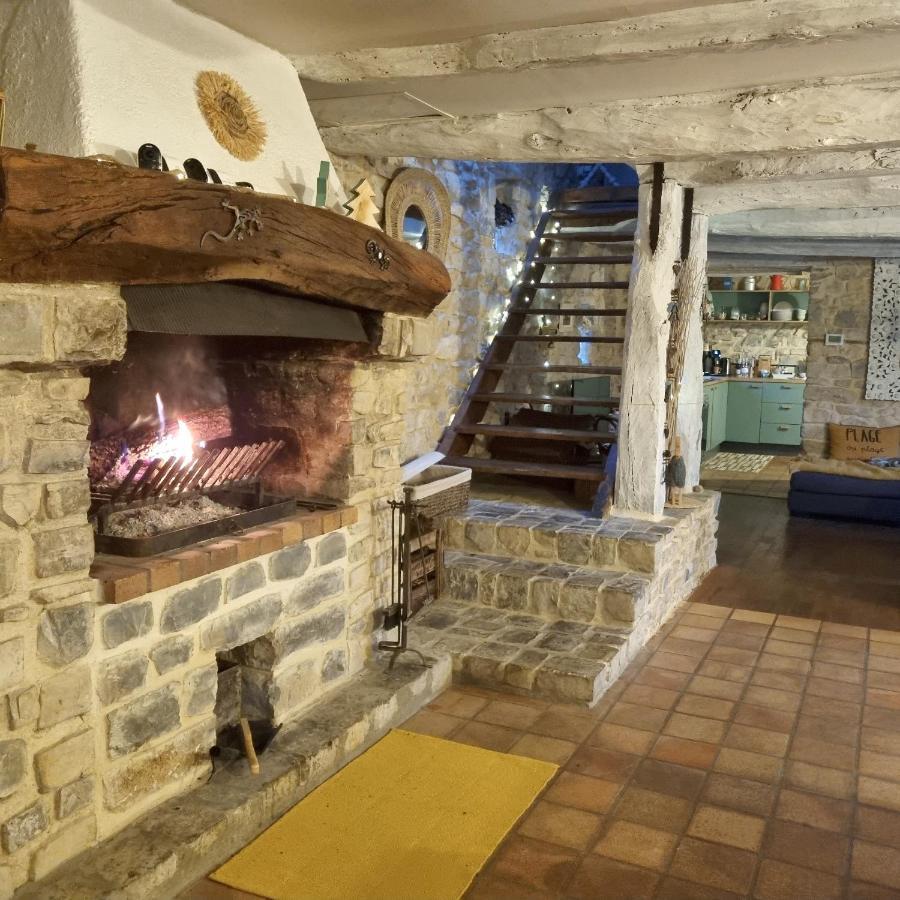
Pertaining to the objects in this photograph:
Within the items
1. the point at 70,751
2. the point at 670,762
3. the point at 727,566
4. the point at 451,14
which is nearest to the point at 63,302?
the point at 70,751

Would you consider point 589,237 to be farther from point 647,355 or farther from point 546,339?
point 647,355

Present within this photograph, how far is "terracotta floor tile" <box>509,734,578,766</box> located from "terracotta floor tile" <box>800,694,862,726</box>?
41.7 inches

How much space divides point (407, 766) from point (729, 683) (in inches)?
62.3

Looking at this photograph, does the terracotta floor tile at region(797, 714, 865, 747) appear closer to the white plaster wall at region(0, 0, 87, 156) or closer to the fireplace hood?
the fireplace hood

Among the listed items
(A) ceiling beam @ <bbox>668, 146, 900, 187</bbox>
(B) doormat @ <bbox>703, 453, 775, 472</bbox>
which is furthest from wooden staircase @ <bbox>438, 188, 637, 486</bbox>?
(B) doormat @ <bbox>703, 453, 775, 472</bbox>

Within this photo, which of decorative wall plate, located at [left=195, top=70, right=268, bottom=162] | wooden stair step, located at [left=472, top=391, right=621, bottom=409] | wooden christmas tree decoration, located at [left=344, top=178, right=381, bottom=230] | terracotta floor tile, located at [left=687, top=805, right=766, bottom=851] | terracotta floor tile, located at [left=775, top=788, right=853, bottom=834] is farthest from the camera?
wooden stair step, located at [left=472, top=391, right=621, bottom=409]

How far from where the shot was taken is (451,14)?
2.77 m

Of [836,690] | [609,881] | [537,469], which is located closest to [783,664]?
[836,690]

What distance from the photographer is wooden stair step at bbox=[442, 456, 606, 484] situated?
5.11 metres

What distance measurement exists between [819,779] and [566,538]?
1750 millimetres

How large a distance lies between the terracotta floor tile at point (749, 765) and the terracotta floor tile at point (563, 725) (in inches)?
19.4

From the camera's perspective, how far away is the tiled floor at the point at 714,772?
241 cm

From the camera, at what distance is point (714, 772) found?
9.82 ft

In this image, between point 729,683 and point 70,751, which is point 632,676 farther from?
point 70,751
